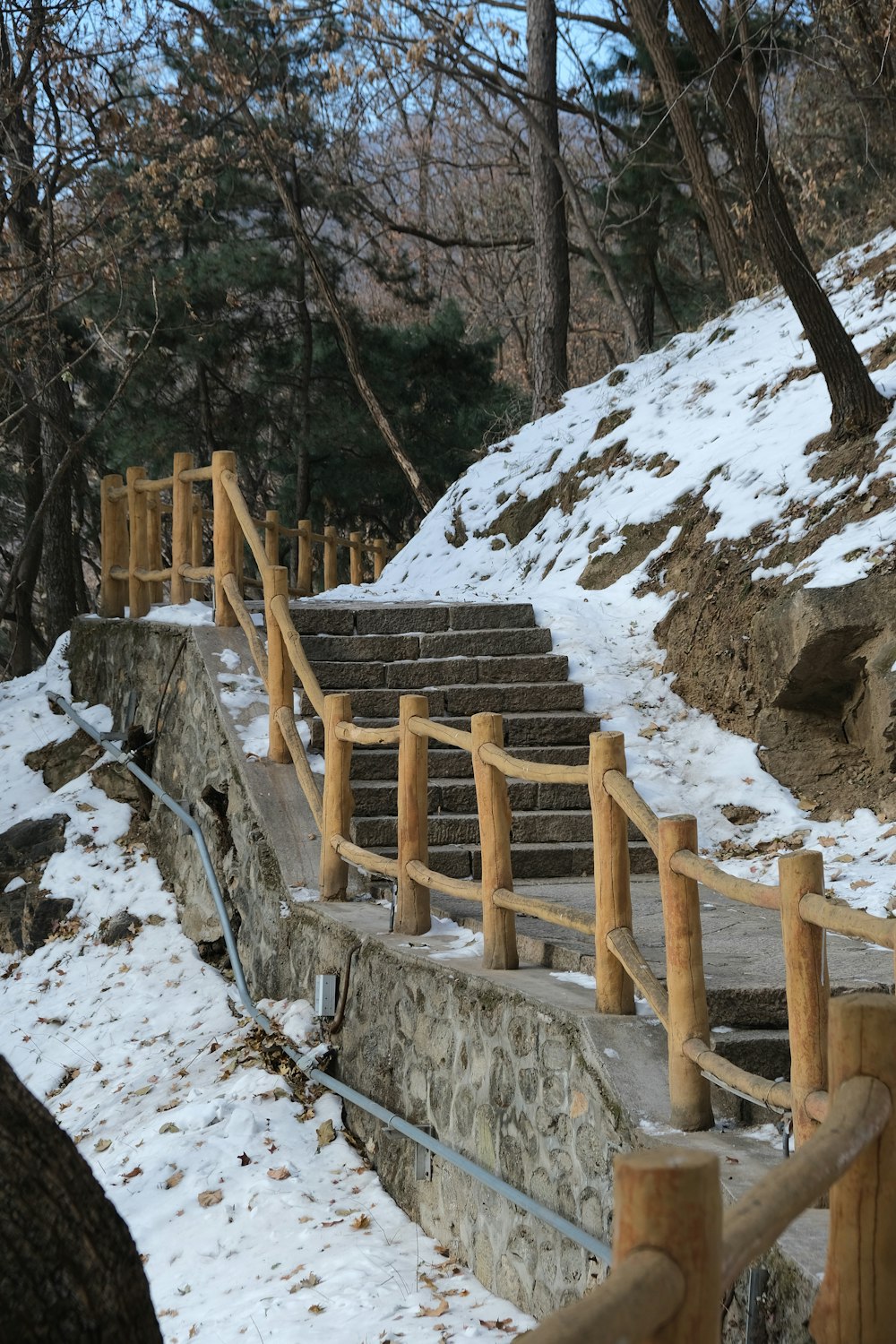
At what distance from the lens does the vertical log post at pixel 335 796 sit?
5996 millimetres

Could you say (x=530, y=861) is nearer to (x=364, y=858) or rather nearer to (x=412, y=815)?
(x=364, y=858)

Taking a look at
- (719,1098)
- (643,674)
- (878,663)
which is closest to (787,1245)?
(719,1098)

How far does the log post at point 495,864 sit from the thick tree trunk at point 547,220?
11.4m

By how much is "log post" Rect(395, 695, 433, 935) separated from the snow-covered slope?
1.78 meters

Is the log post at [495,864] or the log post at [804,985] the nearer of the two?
the log post at [804,985]

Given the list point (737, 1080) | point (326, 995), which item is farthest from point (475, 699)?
point (737, 1080)

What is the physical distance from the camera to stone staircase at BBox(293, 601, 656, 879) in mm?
6742

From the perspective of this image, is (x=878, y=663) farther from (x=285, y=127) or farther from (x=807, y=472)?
(x=285, y=127)

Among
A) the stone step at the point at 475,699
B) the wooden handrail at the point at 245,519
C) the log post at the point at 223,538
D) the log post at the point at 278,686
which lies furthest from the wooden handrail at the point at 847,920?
the log post at the point at 223,538

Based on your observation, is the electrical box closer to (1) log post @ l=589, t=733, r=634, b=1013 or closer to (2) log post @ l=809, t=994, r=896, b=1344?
(1) log post @ l=589, t=733, r=634, b=1013

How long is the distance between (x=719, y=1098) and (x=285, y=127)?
17914mm

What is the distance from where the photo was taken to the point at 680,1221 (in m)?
1.48

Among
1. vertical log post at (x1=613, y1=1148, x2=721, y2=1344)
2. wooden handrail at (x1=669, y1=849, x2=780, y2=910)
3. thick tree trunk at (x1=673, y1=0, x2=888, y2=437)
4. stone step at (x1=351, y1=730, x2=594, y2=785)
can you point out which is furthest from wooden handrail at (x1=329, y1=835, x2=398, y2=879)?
thick tree trunk at (x1=673, y1=0, x2=888, y2=437)

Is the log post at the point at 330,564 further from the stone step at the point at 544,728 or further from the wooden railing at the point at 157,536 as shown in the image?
the stone step at the point at 544,728
